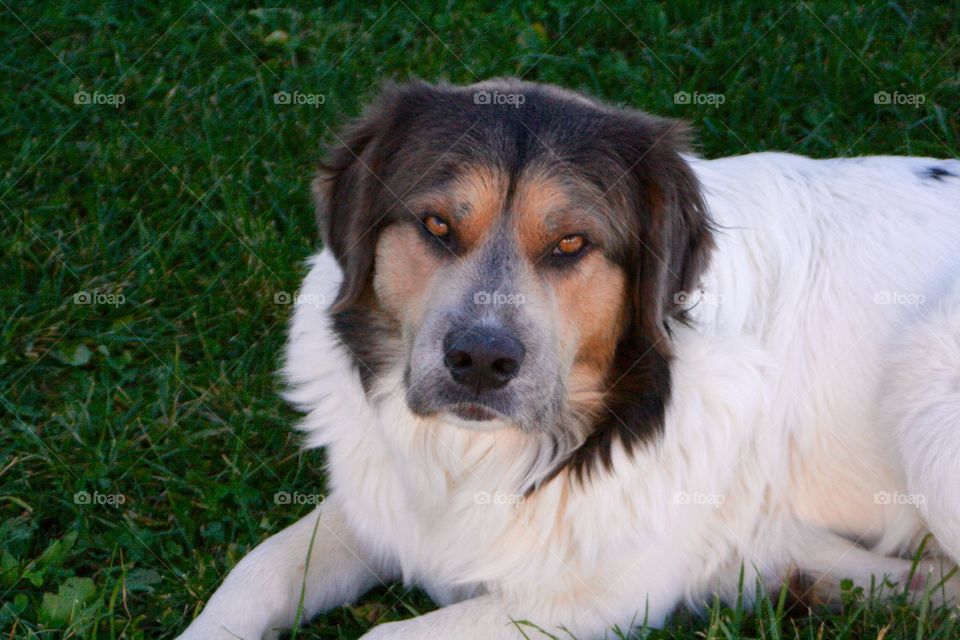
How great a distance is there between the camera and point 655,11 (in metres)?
6.46

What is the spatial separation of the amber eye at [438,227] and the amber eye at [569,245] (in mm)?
328

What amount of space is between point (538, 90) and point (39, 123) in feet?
11.4

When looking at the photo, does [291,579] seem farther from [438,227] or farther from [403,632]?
[438,227]

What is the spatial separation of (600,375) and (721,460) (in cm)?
52

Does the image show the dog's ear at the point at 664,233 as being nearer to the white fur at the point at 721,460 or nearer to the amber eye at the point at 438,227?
the white fur at the point at 721,460

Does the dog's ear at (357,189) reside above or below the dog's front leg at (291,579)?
above

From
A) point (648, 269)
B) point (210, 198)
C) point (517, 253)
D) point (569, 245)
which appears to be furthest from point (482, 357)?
point (210, 198)

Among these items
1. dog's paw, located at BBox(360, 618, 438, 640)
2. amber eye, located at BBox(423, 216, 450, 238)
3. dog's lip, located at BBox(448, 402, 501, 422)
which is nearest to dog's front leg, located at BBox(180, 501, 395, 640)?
dog's paw, located at BBox(360, 618, 438, 640)

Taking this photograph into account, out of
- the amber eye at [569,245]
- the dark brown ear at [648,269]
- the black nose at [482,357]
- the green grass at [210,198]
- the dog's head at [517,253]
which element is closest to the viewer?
the black nose at [482,357]

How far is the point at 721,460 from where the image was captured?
3.76 m

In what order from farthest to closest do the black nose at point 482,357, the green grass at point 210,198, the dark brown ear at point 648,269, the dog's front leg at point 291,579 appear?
the green grass at point 210,198, the dog's front leg at point 291,579, the dark brown ear at point 648,269, the black nose at point 482,357

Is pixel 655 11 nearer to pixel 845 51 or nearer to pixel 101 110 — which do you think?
pixel 845 51

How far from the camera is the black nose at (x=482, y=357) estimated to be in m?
3.22

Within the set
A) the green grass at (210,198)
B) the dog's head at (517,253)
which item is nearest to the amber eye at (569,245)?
the dog's head at (517,253)
